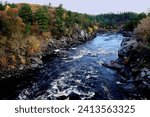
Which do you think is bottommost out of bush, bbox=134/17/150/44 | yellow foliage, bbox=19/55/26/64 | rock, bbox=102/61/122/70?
rock, bbox=102/61/122/70

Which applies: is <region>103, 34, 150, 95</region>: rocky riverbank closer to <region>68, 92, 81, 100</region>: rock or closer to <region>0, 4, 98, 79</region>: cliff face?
<region>68, 92, 81, 100</region>: rock

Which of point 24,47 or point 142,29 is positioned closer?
point 142,29

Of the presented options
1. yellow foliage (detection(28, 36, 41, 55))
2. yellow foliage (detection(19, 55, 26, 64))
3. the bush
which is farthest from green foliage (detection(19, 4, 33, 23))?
the bush

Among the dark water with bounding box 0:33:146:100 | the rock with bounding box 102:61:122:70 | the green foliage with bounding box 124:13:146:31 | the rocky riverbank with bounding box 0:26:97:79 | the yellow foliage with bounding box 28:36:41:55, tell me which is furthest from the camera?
the green foliage with bounding box 124:13:146:31

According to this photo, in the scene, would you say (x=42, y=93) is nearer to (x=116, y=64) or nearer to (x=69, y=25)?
(x=116, y=64)

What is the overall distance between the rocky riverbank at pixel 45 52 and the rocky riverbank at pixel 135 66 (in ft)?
49.0

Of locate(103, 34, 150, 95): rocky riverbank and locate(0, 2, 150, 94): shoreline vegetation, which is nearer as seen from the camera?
locate(103, 34, 150, 95): rocky riverbank

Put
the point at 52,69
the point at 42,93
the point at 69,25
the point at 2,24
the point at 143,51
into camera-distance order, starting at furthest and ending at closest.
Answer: the point at 69,25, the point at 2,24, the point at 52,69, the point at 143,51, the point at 42,93

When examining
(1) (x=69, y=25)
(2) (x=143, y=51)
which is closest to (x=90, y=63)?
(2) (x=143, y=51)

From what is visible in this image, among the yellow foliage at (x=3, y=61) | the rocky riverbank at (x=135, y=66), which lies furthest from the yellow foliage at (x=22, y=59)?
the rocky riverbank at (x=135, y=66)

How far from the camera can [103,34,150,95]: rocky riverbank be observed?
111 ft

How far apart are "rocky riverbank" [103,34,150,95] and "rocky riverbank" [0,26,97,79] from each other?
14940 mm

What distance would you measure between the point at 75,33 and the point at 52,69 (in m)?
45.2

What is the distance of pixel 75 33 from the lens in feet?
288
